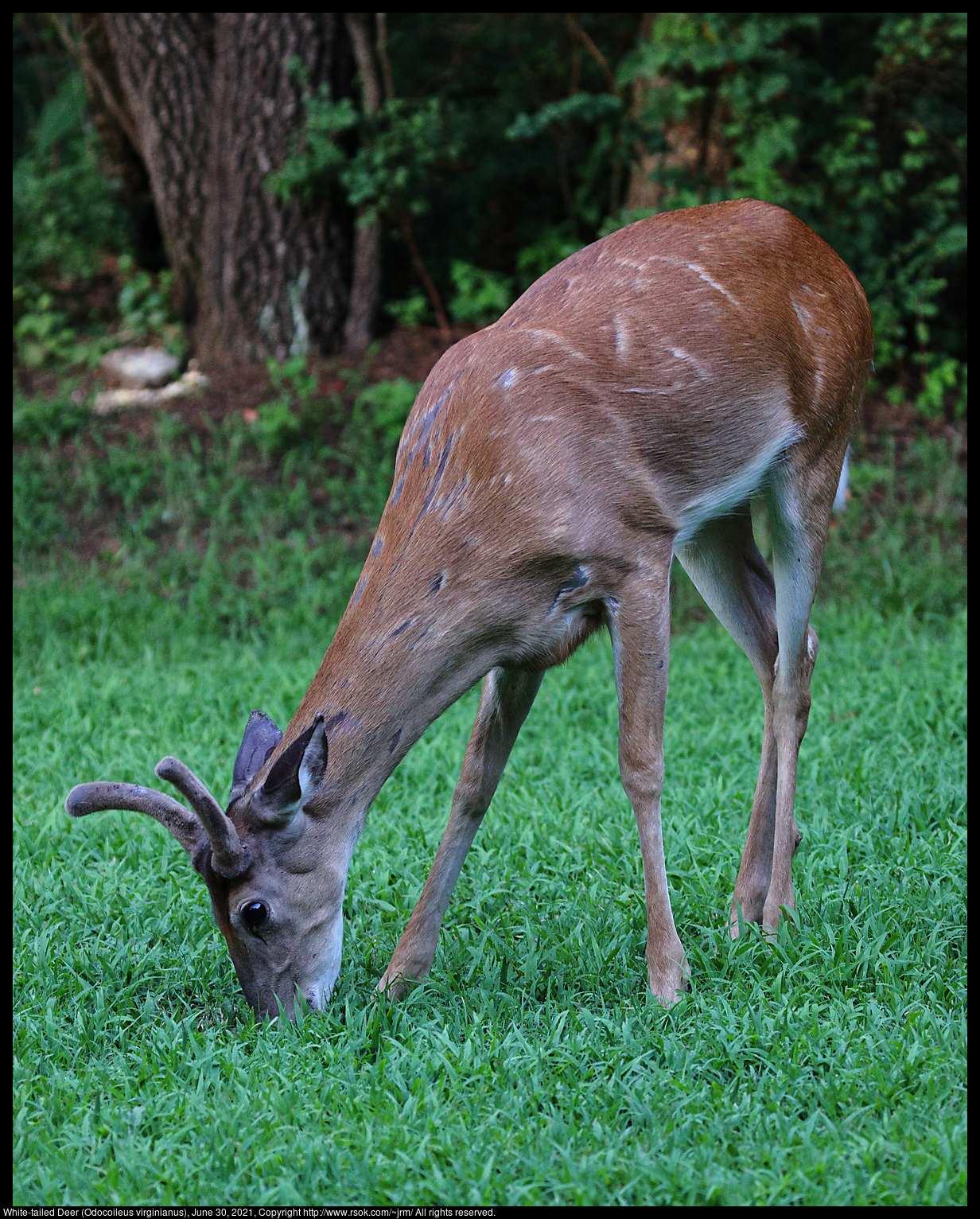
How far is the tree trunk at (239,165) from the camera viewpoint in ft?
32.4

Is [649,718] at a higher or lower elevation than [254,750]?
lower

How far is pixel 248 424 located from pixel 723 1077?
7.20m

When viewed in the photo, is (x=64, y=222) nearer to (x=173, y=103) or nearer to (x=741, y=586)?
(x=173, y=103)

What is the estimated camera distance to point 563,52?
10836 millimetres

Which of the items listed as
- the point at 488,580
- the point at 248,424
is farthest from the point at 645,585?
the point at 248,424

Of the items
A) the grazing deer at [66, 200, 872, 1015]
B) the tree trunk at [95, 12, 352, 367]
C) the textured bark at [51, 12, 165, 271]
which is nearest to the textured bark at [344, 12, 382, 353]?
the tree trunk at [95, 12, 352, 367]

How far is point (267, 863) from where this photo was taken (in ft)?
11.5

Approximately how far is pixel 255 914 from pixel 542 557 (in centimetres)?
127

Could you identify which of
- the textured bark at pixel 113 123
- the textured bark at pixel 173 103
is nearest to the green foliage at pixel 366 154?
the textured bark at pixel 173 103

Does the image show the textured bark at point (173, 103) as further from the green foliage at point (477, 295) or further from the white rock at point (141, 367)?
the green foliage at point (477, 295)

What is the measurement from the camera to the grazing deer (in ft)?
11.6

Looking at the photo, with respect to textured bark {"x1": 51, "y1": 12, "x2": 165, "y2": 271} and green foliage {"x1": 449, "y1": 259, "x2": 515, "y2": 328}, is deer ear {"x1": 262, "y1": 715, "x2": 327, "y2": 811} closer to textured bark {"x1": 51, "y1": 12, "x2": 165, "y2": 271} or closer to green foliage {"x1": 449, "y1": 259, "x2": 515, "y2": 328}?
green foliage {"x1": 449, "y1": 259, "x2": 515, "y2": 328}

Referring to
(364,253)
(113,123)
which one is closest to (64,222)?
(113,123)
